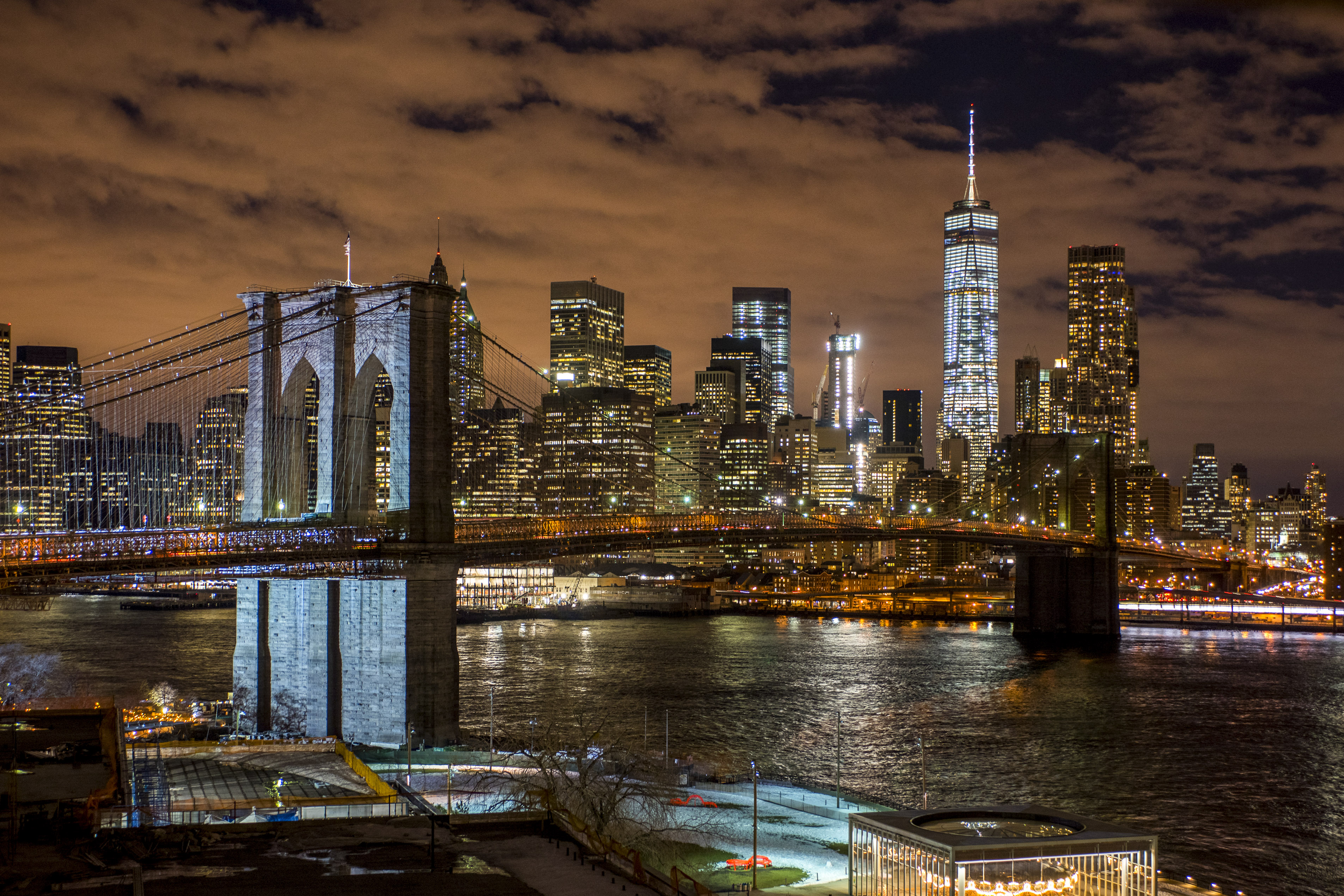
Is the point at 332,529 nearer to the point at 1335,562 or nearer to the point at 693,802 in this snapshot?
the point at 693,802

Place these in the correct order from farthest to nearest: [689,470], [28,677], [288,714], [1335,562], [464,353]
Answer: [689,470] → [1335,562] → [464,353] → [28,677] → [288,714]

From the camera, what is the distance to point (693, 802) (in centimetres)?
3094

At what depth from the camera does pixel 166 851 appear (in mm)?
18891

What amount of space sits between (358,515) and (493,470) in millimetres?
78215

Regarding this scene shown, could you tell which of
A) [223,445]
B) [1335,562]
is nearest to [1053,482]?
[1335,562]

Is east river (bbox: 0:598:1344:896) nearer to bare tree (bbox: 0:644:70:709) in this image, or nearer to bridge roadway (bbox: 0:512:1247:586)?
bare tree (bbox: 0:644:70:709)

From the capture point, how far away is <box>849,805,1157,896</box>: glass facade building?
18062 millimetres

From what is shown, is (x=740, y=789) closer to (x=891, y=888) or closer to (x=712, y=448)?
(x=891, y=888)

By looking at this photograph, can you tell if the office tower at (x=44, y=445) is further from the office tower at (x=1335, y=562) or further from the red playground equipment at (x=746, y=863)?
the office tower at (x=1335, y=562)

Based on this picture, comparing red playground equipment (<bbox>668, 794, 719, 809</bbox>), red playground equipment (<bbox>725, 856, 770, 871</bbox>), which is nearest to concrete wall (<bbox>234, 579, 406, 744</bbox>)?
red playground equipment (<bbox>668, 794, 719, 809</bbox>)

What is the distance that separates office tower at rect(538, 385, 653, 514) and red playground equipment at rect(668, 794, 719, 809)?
6988 cm

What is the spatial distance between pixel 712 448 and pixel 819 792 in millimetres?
161643

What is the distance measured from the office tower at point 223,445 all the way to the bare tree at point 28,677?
8991mm

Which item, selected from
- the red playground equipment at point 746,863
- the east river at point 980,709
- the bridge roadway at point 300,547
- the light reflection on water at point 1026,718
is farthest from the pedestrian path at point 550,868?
the east river at point 980,709
